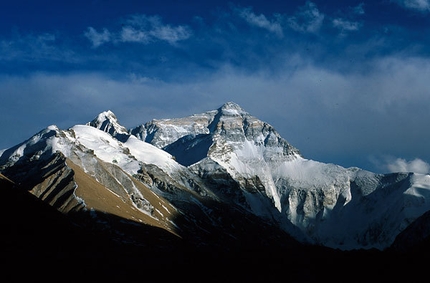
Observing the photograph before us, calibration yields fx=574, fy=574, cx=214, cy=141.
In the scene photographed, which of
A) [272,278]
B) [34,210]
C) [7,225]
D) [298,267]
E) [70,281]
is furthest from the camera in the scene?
[34,210]

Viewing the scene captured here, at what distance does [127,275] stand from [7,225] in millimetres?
53800

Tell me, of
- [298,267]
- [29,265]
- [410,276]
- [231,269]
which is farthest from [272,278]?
[29,265]

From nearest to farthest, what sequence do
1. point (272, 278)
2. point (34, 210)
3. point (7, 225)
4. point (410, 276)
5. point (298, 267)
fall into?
point (410, 276) → point (272, 278) → point (7, 225) → point (298, 267) → point (34, 210)

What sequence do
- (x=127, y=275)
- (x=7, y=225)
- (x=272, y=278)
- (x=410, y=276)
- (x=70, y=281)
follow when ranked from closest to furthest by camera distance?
(x=70, y=281) → (x=127, y=275) → (x=410, y=276) → (x=272, y=278) → (x=7, y=225)

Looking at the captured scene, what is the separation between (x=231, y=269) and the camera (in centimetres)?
16700

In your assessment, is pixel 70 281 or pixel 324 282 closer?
pixel 70 281

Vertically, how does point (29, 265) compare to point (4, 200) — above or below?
below

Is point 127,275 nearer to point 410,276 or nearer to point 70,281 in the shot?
point 70,281

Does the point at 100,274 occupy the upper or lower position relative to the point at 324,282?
lower

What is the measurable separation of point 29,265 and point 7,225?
150 feet

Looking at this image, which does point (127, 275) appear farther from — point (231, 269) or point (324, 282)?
point (324, 282)

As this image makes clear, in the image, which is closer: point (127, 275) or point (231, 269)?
point (127, 275)

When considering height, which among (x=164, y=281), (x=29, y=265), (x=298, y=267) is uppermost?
(x=298, y=267)

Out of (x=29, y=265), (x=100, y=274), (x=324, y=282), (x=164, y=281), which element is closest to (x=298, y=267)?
(x=324, y=282)
